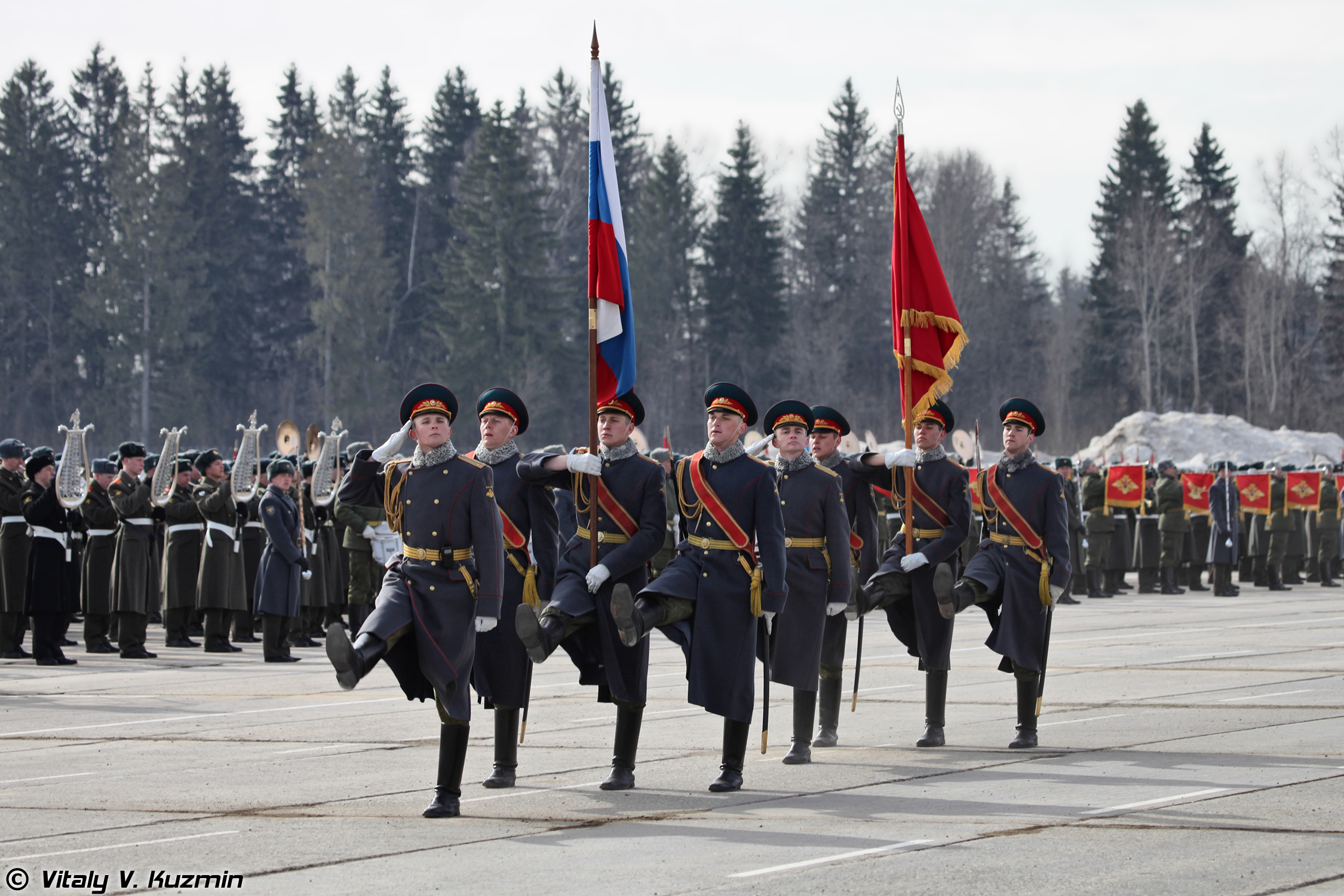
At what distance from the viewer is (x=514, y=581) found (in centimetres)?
876

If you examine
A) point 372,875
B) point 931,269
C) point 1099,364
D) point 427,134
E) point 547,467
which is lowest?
point 372,875

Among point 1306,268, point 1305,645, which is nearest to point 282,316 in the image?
point 1306,268

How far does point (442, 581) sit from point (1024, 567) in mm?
4117

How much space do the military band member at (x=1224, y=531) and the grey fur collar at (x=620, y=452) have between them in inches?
789

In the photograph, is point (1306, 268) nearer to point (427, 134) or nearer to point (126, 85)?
point (427, 134)

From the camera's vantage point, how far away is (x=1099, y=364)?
76188 mm

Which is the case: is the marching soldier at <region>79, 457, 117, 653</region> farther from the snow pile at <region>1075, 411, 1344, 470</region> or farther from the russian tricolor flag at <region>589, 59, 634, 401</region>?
the snow pile at <region>1075, 411, 1344, 470</region>

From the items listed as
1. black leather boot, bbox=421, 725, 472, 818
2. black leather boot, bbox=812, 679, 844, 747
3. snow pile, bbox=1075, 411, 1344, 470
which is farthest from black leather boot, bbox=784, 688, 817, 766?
snow pile, bbox=1075, 411, 1344, 470

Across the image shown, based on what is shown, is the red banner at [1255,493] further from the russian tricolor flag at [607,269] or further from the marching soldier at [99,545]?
the russian tricolor flag at [607,269]

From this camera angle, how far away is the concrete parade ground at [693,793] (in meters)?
6.32

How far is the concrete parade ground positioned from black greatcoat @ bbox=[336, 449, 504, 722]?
0.67 m

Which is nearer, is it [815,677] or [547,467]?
Result: [547,467]

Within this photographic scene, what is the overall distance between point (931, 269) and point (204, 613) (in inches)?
404

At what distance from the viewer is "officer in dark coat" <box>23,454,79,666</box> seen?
52.5 feet
